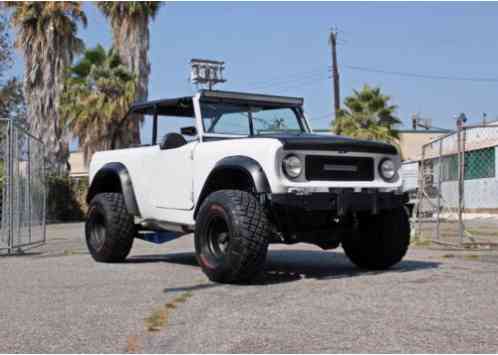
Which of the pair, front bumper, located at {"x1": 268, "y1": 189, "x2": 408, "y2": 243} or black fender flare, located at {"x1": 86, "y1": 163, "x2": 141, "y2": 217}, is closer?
front bumper, located at {"x1": 268, "y1": 189, "x2": 408, "y2": 243}

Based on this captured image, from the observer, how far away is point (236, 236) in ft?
20.5

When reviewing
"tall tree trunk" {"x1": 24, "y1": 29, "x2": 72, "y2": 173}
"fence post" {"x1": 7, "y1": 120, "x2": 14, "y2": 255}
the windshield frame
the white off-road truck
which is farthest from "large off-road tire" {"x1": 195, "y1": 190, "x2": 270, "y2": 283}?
"tall tree trunk" {"x1": 24, "y1": 29, "x2": 72, "y2": 173}

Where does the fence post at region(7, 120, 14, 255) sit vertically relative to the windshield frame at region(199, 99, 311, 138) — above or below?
below

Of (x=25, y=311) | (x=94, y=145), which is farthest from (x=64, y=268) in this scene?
(x=94, y=145)

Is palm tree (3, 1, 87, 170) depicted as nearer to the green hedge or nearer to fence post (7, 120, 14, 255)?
the green hedge

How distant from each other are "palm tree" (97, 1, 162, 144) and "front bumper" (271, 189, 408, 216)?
24.9 meters

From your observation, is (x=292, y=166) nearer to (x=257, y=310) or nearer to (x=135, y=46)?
(x=257, y=310)

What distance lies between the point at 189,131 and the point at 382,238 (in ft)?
7.81

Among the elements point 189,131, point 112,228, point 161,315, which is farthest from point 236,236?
point 112,228

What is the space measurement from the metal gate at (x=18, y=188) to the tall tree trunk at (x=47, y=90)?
1780 cm

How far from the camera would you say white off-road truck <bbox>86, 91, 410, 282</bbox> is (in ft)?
20.8

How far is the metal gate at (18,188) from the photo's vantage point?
35.3 feet

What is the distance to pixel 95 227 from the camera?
9.20m

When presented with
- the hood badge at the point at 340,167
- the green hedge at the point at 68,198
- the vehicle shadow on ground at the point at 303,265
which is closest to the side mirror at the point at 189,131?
the vehicle shadow on ground at the point at 303,265
